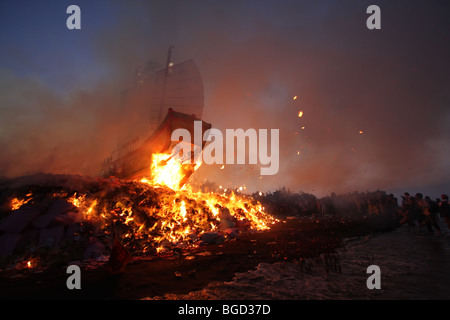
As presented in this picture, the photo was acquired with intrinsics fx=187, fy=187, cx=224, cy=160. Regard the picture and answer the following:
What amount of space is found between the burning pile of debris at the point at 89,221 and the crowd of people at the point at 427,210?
10.8 metres

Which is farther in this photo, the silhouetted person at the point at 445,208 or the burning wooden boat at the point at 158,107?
the burning wooden boat at the point at 158,107

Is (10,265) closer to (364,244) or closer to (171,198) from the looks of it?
(171,198)

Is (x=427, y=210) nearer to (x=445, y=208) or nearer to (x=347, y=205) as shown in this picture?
(x=445, y=208)

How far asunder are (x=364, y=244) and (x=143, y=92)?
3839 centimetres

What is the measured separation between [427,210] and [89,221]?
18151mm

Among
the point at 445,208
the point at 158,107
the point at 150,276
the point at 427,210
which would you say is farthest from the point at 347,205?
the point at 158,107

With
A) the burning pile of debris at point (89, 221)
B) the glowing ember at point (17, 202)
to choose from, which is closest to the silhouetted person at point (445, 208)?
the burning pile of debris at point (89, 221)

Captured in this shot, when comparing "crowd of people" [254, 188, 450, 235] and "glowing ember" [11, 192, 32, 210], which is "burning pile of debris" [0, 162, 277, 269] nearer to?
"glowing ember" [11, 192, 32, 210]

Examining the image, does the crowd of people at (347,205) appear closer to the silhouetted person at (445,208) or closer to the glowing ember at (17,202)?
the silhouetted person at (445,208)

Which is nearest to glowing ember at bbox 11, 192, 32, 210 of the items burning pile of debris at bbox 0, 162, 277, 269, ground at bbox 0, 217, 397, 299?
burning pile of debris at bbox 0, 162, 277, 269

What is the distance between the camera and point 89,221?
27.4 ft

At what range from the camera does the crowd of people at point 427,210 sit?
946 centimetres

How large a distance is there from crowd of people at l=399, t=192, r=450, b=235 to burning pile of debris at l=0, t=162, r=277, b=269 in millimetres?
10823

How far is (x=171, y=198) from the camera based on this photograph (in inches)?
481
